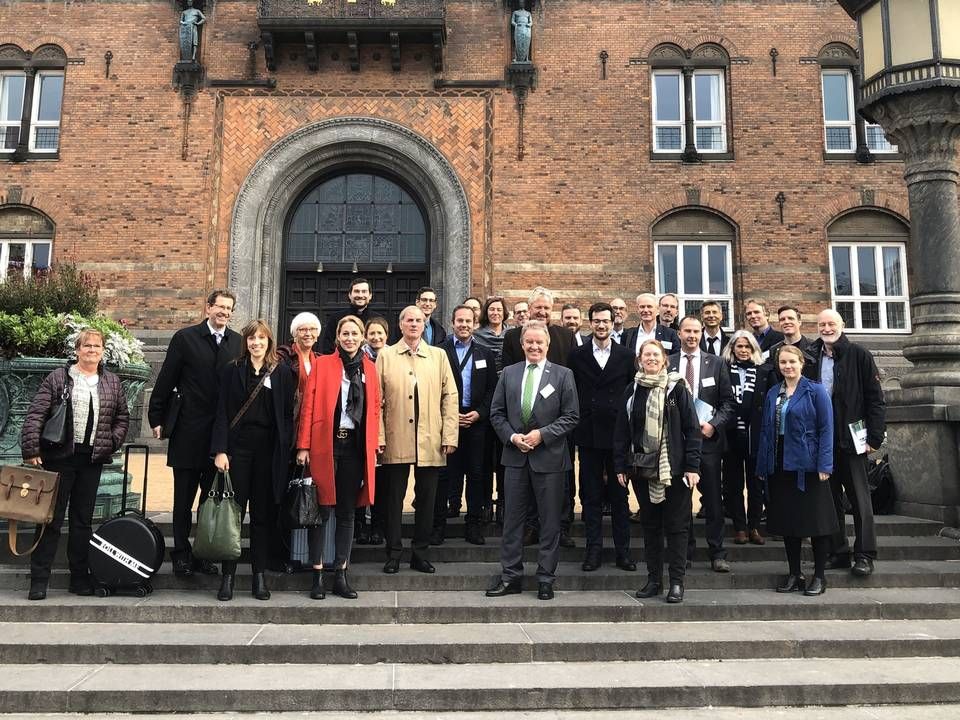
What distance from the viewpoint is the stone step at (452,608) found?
5.12 metres

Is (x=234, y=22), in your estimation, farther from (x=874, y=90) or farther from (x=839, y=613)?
(x=839, y=613)

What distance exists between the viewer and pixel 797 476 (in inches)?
228

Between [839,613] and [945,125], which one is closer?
[839,613]

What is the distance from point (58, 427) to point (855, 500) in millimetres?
6397

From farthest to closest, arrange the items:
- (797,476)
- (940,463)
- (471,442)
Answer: (940,463)
(471,442)
(797,476)

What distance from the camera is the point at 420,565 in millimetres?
5922

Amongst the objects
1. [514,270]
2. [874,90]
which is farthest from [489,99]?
[874,90]

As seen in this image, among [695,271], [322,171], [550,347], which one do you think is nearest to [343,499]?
[550,347]

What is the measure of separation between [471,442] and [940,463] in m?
4.93

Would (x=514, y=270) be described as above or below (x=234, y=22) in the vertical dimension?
→ below

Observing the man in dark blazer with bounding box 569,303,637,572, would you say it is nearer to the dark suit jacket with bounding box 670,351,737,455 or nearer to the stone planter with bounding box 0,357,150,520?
the dark suit jacket with bounding box 670,351,737,455

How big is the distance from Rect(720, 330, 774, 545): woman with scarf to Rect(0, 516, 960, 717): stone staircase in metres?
0.74

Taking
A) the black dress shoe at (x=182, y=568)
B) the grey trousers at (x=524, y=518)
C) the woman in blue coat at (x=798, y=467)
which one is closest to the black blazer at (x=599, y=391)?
the grey trousers at (x=524, y=518)

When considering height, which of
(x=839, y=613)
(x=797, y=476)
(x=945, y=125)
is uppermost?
(x=945, y=125)
